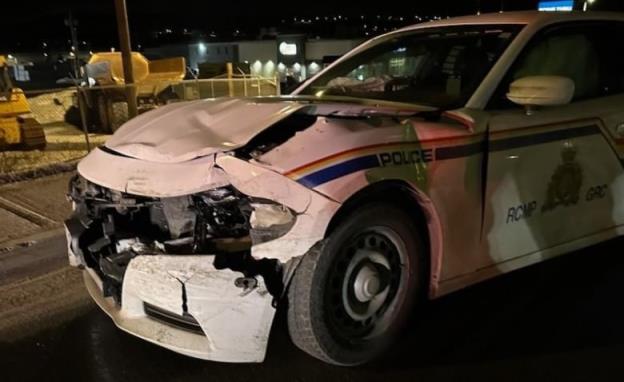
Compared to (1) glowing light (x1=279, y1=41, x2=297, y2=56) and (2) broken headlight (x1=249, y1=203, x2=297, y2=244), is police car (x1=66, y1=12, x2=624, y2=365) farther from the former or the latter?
(1) glowing light (x1=279, y1=41, x2=297, y2=56)

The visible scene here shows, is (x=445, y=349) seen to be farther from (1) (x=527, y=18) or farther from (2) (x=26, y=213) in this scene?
(2) (x=26, y=213)

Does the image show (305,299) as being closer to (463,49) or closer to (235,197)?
(235,197)

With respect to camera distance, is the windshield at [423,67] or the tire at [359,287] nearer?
the tire at [359,287]

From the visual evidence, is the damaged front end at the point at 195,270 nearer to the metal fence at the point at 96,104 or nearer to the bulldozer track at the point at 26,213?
the bulldozer track at the point at 26,213

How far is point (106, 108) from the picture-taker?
1292 centimetres

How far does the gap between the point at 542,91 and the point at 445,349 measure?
1519mm

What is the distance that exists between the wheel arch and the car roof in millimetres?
1545

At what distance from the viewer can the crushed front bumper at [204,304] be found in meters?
2.66

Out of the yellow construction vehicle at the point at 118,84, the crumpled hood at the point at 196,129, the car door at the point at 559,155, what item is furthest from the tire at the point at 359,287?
the yellow construction vehicle at the point at 118,84

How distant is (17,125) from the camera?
31.7ft

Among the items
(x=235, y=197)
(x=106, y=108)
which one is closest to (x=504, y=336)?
(x=235, y=197)

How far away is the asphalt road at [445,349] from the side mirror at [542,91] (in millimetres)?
1331

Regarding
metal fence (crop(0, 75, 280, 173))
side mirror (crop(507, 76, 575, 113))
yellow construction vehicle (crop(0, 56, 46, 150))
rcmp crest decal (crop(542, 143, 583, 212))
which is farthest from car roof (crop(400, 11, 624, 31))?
yellow construction vehicle (crop(0, 56, 46, 150))

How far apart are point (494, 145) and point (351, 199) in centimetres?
100
